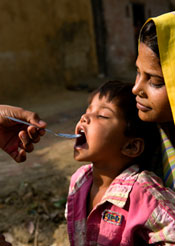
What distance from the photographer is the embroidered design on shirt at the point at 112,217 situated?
4.90ft

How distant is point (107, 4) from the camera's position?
8359 mm

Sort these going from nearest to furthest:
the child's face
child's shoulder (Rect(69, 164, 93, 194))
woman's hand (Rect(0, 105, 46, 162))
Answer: woman's hand (Rect(0, 105, 46, 162)) → the child's face → child's shoulder (Rect(69, 164, 93, 194))

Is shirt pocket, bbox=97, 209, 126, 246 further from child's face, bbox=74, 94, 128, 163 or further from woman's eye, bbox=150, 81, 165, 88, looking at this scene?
woman's eye, bbox=150, 81, 165, 88

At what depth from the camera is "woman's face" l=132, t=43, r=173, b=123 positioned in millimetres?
1367

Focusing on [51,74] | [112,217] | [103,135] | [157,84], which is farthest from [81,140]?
[51,74]

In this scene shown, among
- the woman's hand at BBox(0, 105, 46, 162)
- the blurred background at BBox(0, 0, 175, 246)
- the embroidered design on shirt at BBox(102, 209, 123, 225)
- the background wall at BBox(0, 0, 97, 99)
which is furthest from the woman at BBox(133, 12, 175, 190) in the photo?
the background wall at BBox(0, 0, 97, 99)

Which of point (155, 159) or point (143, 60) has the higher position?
point (143, 60)

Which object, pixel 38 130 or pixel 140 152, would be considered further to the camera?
pixel 140 152

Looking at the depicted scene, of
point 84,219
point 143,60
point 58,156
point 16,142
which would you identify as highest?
point 143,60

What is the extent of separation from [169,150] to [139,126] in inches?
8.5

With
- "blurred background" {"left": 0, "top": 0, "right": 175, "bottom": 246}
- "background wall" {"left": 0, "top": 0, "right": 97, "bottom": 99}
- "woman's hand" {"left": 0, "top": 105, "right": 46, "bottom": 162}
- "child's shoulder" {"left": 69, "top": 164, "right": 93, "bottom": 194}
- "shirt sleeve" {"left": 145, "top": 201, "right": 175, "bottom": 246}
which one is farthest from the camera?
"background wall" {"left": 0, "top": 0, "right": 97, "bottom": 99}

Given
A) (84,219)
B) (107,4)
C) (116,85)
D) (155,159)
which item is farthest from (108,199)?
(107,4)

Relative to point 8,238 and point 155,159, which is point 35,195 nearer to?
point 8,238

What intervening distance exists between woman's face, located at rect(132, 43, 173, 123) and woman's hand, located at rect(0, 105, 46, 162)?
49 centimetres
